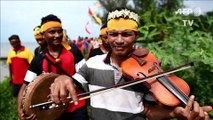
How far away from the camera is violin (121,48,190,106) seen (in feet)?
7.96

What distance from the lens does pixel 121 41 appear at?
9.04 feet

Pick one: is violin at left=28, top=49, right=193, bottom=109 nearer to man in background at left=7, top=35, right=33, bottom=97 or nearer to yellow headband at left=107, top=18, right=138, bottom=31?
yellow headband at left=107, top=18, right=138, bottom=31

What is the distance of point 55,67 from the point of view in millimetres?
4023

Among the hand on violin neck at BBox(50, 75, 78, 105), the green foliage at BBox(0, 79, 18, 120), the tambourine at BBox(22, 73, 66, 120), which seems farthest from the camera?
the green foliage at BBox(0, 79, 18, 120)

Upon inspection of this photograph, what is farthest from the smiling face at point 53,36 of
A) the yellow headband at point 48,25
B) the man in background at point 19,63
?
the man in background at point 19,63

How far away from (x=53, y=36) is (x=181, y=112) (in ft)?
7.28

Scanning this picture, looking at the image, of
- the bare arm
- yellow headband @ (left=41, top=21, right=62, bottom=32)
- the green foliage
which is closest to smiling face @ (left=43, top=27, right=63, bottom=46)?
yellow headband @ (left=41, top=21, right=62, bottom=32)

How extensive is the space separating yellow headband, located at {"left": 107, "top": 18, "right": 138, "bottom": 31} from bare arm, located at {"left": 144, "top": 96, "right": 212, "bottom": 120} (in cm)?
57

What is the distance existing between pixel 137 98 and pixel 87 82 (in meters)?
0.40

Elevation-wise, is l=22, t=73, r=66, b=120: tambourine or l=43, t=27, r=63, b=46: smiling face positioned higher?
l=43, t=27, r=63, b=46: smiling face

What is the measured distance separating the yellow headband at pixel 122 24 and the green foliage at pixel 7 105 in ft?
14.3

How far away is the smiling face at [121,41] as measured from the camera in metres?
2.77

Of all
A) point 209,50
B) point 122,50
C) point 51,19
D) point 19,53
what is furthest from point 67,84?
point 19,53

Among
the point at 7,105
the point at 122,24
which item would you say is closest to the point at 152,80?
the point at 122,24
